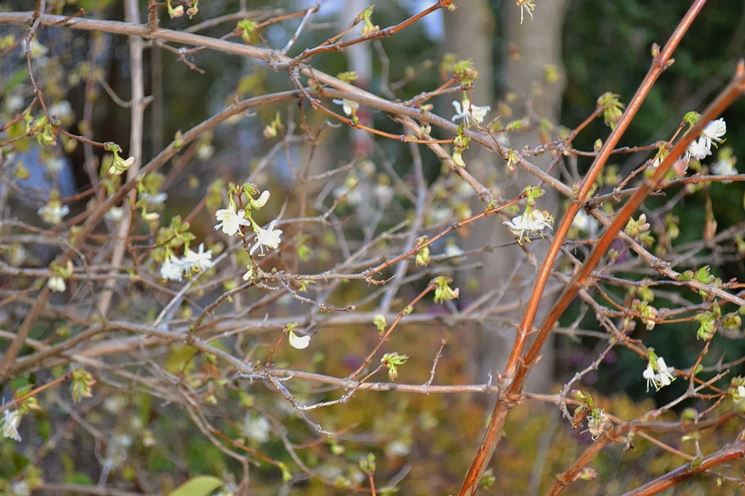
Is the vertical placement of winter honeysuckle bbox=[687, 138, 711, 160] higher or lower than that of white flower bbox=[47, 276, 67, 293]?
A: higher

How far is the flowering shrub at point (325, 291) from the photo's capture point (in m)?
1.41

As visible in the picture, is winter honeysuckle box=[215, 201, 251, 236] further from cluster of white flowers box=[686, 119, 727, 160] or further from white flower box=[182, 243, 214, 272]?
cluster of white flowers box=[686, 119, 727, 160]

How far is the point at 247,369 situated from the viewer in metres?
1.55

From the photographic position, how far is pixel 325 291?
2492 millimetres

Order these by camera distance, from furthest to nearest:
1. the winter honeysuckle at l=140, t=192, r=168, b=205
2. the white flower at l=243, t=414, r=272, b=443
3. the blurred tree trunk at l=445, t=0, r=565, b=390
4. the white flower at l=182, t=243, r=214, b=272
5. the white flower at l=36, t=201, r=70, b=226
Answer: the blurred tree trunk at l=445, t=0, r=565, b=390 < the white flower at l=243, t=414, r=272, b=443 < the white flower at l=36, t=201, r=70, b=226 < the winter honeysuckle at l=140, t=192, r=168, b=205 < the white flower at l=182, t=243, r=214, b=272

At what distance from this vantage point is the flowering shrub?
4.63ft

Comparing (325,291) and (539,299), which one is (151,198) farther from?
(539,299)

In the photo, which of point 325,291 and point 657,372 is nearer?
point 657,372

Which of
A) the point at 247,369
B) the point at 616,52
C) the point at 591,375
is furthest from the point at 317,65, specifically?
the point at 247,369

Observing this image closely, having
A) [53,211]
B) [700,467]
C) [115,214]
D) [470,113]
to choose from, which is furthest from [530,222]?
[115,214]

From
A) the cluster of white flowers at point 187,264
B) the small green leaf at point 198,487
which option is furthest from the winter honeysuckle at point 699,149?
the small green leaf at point 198,487

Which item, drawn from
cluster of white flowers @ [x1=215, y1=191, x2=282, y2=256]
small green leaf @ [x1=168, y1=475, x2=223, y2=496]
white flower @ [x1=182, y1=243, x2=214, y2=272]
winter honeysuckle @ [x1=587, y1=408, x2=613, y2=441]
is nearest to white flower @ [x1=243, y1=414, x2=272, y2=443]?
small green leaf @ [x1=168, y1=475, x2=223, y2=496]

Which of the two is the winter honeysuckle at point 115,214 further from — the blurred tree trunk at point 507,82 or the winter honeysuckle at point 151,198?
the blurred tree trunk at point 507,82

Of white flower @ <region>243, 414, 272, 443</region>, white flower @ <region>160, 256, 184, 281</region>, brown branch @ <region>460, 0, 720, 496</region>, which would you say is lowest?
white flower @ <region>243, 414, 272, 443</region>
